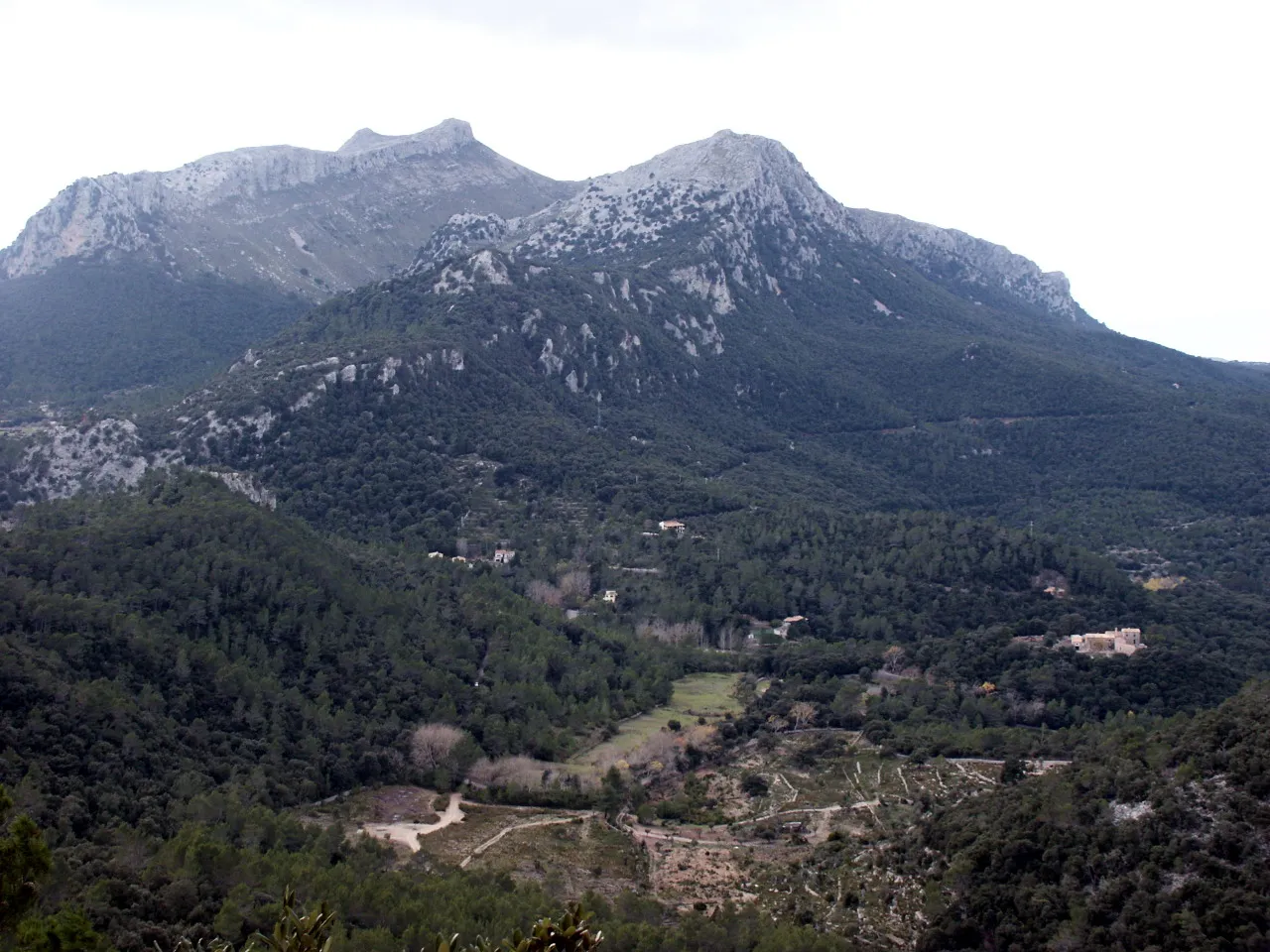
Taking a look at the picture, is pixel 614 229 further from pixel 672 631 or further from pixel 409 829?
pixel 409 829

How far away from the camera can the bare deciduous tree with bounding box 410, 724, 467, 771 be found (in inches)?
2224

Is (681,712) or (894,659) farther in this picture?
(894,659)

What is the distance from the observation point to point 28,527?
222ft

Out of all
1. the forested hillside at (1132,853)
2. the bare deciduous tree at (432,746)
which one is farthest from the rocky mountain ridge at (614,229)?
the forested hillside at (1132,853)

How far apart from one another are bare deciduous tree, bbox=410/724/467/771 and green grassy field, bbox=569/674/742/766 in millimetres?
6418

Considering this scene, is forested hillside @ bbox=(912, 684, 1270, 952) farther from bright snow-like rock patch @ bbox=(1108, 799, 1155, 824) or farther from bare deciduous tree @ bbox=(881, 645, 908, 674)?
bare deciduous tree @ bbox=(881, 645, 908, 674)

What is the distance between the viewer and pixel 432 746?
187 ft

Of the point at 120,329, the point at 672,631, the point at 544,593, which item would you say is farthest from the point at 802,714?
the point at 120,329

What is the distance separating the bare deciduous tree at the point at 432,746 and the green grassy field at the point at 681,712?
6.42 m

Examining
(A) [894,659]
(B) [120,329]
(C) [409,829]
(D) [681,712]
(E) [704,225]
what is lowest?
(C) [409,829]

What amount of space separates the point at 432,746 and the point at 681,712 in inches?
645

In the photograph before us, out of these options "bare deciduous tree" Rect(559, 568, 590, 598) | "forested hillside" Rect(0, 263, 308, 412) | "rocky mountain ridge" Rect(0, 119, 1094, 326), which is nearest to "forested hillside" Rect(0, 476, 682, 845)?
"bare deciduous tree" Rect(559, 568, 590, 598)

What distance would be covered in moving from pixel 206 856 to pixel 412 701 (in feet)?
80.3

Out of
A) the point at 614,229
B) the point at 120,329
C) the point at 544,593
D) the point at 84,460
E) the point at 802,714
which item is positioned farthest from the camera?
the point at 614,229
